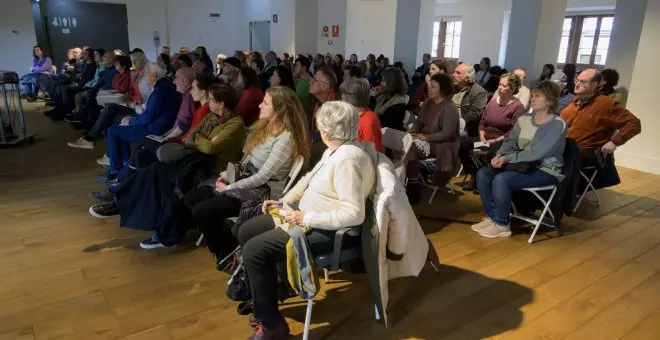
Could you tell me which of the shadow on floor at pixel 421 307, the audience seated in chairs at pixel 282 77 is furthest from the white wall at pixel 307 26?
the shadow on floor at pixel 421 307

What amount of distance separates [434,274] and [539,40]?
5.97 m

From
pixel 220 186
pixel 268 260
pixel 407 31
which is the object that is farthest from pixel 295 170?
pixel 407 31

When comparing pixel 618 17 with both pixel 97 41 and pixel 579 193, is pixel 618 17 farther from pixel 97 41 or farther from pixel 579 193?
pixel 97 41

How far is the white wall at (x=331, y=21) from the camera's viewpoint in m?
12.1

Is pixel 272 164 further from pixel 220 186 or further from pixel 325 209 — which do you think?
pixel 325 209

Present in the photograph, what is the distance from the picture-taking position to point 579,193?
4406 millimetres

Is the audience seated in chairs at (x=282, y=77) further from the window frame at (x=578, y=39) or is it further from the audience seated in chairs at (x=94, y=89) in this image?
the window frame at (x=578, y=39)

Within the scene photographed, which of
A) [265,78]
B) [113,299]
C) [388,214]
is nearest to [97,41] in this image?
[265,78]

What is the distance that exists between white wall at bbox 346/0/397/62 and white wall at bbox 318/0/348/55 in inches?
165

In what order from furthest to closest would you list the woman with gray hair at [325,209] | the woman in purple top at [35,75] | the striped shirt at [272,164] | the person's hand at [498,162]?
the woman in purple top at [35,75] < the person's hand at [498,162] < the striped shirt at [272,164] < the woman with gray hair at [325,209]

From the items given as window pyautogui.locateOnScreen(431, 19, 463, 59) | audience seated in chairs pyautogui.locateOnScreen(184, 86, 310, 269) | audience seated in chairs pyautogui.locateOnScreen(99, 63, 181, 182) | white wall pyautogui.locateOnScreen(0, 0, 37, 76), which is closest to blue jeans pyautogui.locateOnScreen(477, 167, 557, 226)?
audience seated in chairs pyautogui.locateOnScreen(184, 86, 310, 269)

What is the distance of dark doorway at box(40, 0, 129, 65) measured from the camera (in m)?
12.7

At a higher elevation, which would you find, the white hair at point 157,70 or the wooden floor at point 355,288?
the white hair at point 157,70

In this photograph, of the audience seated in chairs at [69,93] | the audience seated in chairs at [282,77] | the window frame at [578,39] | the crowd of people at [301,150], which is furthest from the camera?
the window frame at [578,39]
